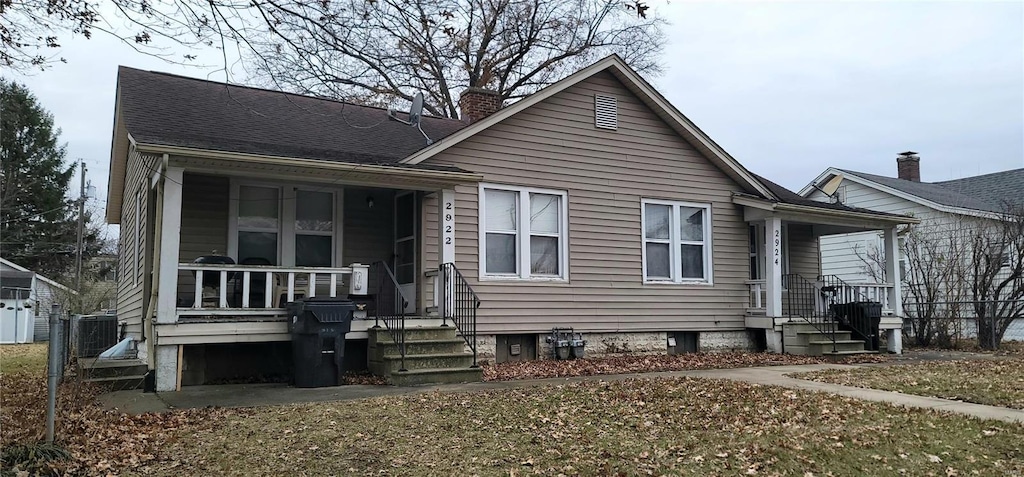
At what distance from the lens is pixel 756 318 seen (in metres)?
14.8

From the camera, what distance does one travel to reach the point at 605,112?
14180 mm

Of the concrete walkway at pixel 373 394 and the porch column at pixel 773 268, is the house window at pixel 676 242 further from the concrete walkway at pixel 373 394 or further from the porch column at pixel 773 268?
the concrete walkway at pixel 373 394

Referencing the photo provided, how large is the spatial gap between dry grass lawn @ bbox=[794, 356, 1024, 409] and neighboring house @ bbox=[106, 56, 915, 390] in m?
2.90

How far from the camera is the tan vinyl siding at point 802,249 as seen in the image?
56.2 ft

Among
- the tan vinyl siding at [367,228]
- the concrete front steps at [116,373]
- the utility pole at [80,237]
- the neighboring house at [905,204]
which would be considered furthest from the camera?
the utility pole at [80,237]

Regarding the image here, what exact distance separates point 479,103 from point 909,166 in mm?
20266

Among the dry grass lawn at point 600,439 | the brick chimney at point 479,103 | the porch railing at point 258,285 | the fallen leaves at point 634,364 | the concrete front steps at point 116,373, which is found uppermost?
the brick chimney at point 479,103

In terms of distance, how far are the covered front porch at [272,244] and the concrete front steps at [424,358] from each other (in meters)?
0.48

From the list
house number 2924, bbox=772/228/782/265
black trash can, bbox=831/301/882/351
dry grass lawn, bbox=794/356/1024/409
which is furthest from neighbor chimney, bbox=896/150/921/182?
dry grass lawn, bbox=794/356/1024/409

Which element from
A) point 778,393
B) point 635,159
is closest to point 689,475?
point 778,393

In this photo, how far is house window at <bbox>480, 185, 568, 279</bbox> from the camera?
12883mm

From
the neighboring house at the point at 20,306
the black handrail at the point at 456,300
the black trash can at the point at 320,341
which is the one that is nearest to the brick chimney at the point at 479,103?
the black handrail at the point at 456,300

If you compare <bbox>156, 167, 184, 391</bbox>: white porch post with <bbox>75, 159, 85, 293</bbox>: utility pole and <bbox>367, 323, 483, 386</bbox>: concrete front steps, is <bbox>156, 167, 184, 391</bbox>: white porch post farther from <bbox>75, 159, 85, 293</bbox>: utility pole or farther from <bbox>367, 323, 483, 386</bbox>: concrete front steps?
<bbox>75, 159, 85, 293</bbox>: utility pole

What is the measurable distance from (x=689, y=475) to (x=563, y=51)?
26231 millimetres
